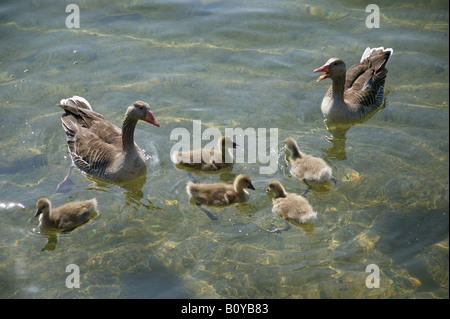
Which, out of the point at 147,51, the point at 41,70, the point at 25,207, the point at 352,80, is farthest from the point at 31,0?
the point at 352,80

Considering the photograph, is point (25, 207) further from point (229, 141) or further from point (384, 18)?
point (384, 18)

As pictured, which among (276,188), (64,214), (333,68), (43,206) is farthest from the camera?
(333,68)

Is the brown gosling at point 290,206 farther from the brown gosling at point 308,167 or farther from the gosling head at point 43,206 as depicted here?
the gosling head at point 43,206

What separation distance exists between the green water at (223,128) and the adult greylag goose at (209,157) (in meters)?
0.19

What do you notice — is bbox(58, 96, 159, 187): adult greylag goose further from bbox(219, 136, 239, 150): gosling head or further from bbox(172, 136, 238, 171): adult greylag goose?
bbox(219, 136, 239, 150): gosling head

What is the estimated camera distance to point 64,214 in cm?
692

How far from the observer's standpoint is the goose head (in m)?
9.24

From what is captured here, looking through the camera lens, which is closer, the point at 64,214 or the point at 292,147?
the point at 64,214

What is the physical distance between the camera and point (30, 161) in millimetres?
8469

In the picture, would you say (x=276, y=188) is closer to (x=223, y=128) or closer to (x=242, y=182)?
(x=242, y=182)

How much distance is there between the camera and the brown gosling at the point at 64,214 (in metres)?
6.84

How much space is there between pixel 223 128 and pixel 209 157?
1.22 meters

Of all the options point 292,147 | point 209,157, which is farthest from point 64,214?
point 292,147
